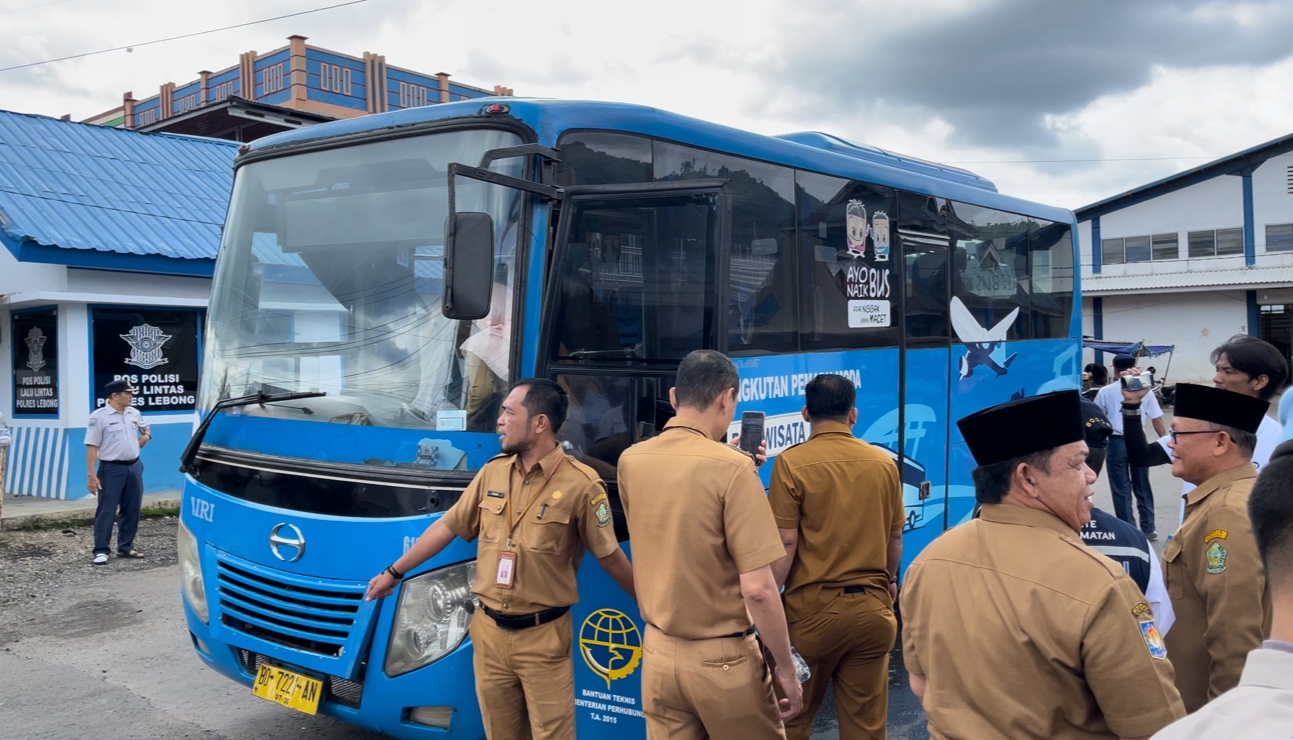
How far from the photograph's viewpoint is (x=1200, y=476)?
128 inches

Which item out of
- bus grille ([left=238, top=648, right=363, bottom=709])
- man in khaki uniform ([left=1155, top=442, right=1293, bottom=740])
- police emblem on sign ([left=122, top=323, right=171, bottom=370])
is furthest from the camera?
police emblem on sign ([left=122, top=323, right=171, bottom=370])

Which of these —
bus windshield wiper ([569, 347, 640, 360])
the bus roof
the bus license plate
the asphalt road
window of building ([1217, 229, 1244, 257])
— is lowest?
the asphalt road

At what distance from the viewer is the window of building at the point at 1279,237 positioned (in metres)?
35.2

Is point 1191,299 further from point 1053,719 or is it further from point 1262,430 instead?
point 1053,719

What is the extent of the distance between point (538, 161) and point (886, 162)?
10.8ft

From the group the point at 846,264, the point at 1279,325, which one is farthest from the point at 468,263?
the point at 1279,325

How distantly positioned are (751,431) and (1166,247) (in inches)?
1513

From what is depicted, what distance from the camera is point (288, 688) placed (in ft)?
14.1

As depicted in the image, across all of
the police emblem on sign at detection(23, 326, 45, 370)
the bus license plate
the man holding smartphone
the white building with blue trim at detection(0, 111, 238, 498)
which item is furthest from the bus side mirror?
the police emblem on sign at detection(23, 326, 45, 370)

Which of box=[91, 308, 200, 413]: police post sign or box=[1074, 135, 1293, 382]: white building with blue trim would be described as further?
box=[1074, 135, 1293, 382]: white building with blue trim

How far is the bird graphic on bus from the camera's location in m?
6.84

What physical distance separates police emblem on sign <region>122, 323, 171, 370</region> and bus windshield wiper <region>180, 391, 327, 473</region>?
8.93 m

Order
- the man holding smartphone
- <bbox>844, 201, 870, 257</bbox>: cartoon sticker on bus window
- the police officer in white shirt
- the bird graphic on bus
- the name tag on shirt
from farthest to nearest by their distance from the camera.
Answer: the man holding smartphone → the police officer in white shirt → the bird graphic on bus → <bbox>844, 201, 870, 257</bbox>: cartoon sticker on bus window → the name tag on shirt

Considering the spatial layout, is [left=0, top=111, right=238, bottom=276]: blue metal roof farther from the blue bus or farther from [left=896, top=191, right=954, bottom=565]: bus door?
[left=896, top=191, right=954, bottom=565]: bus door
